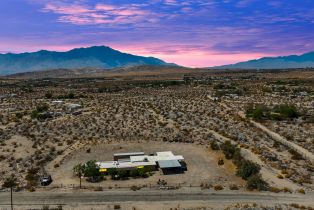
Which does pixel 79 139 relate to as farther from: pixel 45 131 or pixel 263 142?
pixel 263 142

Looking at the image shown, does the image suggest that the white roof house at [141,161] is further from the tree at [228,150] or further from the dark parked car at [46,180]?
the tree at [228,150]

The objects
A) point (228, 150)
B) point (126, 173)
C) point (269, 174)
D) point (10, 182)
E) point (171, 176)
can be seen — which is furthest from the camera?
point (228, 150)

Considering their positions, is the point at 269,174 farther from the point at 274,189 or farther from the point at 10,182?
the point at 10,182

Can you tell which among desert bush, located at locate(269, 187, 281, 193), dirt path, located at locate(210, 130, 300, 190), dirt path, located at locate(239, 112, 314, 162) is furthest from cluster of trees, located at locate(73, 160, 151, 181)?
dirt path, located at locate(239, 112, 314, 162)

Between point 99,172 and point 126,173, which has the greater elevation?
point 99,172

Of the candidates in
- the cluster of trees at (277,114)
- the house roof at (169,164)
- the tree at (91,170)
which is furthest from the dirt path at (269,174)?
the cluster of trees at (277,114)

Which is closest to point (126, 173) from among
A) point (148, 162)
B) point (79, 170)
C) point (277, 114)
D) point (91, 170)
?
point (148, 162)

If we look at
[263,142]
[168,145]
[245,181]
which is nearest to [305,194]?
[245,181]
